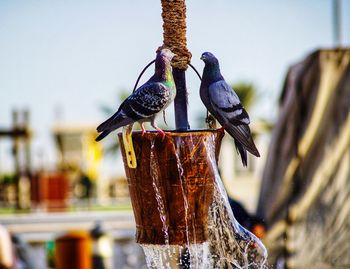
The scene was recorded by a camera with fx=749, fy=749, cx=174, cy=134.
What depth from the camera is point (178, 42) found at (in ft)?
8.93

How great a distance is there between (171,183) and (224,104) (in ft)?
1.13

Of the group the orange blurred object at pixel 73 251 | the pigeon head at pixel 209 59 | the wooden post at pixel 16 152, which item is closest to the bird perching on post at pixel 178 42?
the pigeon head at pixel 209 59

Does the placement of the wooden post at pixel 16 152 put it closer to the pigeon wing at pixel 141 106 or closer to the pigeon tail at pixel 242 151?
the pigeon tail at pixel 242 151

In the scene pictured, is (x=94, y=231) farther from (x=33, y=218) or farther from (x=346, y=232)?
(x=33, y=218)

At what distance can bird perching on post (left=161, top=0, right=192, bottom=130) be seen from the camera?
106 inches

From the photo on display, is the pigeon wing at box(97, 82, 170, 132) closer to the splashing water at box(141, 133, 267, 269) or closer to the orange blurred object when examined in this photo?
the splashing water at box(141, 133, 267, 269)

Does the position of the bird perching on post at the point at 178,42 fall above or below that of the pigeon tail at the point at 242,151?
above

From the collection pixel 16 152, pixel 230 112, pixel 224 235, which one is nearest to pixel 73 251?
pixel 224 235

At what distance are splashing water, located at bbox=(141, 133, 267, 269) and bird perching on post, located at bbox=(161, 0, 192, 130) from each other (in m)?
0.19

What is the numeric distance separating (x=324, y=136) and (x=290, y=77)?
31.4 inches

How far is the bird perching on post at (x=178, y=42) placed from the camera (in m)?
2.69

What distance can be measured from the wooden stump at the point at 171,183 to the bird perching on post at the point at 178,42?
0.56 feet

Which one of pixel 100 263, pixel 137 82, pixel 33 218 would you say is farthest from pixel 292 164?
Answer: pixel 33 218

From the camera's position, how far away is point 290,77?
7.03m
